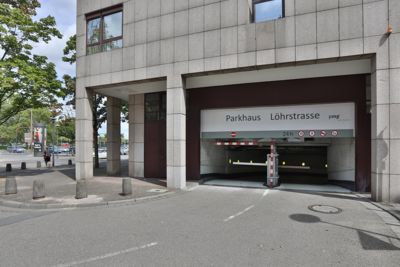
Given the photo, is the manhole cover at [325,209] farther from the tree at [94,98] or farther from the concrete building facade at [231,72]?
the tree at [94,98]

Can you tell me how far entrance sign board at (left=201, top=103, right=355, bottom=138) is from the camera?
11164 mm

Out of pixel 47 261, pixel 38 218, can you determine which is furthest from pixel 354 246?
pixel 38 218

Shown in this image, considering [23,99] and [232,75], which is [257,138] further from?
[23,99]

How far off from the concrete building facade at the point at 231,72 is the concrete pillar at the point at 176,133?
0.16 feet

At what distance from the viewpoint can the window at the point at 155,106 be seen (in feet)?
49.2

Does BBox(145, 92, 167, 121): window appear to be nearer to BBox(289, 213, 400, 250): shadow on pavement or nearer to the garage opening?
the garage opening

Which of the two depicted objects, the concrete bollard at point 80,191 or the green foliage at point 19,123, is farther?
the green foliage at point 19,123

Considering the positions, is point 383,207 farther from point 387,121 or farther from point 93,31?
point 93,31

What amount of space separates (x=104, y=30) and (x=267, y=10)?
29.9ft

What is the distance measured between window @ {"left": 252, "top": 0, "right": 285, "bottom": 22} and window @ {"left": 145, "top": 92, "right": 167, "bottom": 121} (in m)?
6.81

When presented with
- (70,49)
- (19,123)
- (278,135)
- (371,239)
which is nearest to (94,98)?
(70,49)

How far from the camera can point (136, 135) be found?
15.8m

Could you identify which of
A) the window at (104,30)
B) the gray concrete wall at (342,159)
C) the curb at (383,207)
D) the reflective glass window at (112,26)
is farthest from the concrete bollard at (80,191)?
the gray concrete wall at (342,159)

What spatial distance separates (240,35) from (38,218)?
32.8 ft
